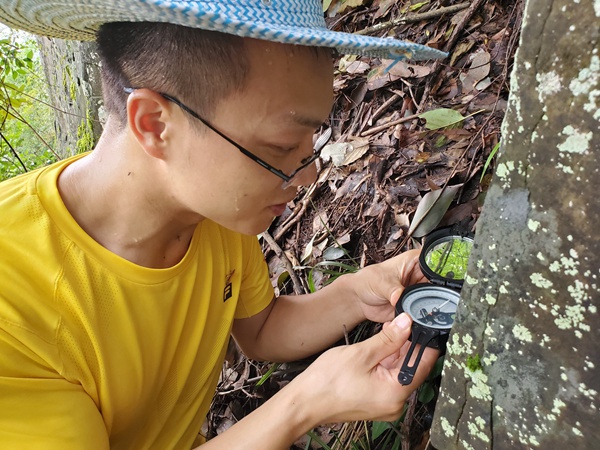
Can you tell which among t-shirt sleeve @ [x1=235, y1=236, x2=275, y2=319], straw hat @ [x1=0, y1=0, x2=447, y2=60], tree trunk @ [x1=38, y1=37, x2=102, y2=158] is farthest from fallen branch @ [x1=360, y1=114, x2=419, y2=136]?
tree trunk @ [x1=38, y1=37, x2=102, y2=158]

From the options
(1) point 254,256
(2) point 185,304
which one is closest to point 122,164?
(2) point 185,304

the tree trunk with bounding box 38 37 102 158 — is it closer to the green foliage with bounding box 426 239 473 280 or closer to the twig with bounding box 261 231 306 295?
the twig with bounding box 261 231 306 295

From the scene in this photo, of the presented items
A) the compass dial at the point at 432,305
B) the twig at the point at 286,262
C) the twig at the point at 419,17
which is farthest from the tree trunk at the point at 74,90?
the compass dial at the point at 432,305

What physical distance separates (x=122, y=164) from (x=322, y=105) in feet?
1.96

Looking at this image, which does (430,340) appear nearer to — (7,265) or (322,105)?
(322,105)

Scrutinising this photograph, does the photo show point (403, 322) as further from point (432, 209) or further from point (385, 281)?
point (432, 209)

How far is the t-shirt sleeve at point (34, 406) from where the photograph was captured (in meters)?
1.25

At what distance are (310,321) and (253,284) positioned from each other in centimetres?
28

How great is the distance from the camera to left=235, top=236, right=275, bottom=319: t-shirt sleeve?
2.13 meters

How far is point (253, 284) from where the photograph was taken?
2139mm

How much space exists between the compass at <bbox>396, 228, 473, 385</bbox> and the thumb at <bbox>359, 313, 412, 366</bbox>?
0.08 ft

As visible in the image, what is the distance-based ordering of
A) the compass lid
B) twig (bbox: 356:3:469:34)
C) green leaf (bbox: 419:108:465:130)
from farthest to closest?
1. twig (bbox: 356:3:469:34)
2. green leaf (bbox: 419:108:465:130)
3. the compass lid

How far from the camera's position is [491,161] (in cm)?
220

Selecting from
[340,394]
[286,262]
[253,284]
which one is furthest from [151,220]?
[286,262]
